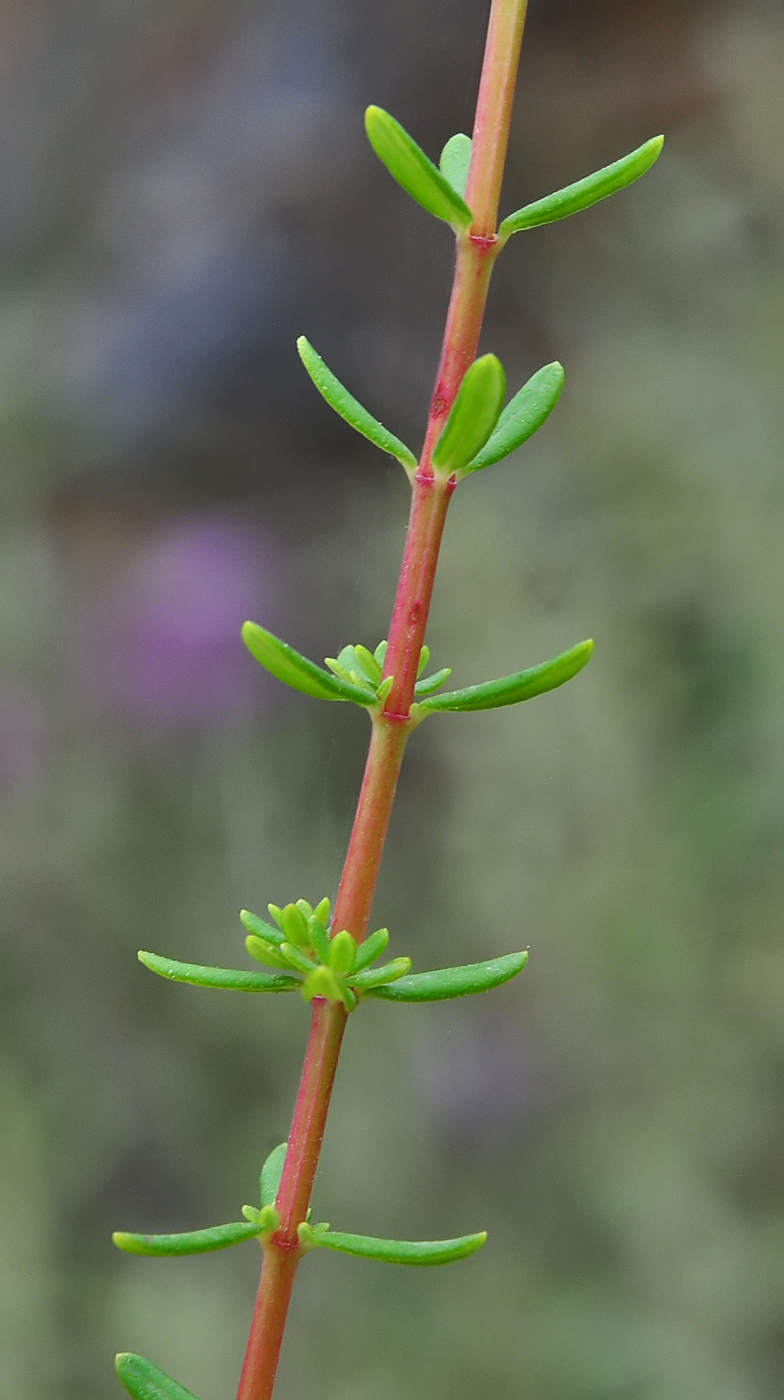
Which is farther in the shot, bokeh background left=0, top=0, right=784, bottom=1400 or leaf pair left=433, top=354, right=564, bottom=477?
bokeh background left=0, top=0, right=784, bottom=1400

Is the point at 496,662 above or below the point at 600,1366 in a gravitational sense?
above

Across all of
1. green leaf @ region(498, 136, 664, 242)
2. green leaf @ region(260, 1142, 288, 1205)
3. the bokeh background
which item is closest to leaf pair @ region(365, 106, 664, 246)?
green leaf @ region(498, 136, 664, 242)

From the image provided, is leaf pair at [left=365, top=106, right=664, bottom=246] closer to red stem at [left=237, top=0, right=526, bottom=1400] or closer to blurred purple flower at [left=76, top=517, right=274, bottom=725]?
red stem at [left=237, top=0, right=526, bottom=1400]

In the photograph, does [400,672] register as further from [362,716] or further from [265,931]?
[362,716]

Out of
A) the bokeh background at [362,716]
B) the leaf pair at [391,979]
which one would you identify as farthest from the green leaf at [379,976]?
the bokeh background at [362,716]

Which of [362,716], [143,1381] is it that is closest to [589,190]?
[143,1381]

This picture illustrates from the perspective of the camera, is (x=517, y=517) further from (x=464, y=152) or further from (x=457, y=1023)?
(x=464, y=152)

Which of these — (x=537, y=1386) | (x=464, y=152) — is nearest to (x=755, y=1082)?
(x=537, y=1386)
